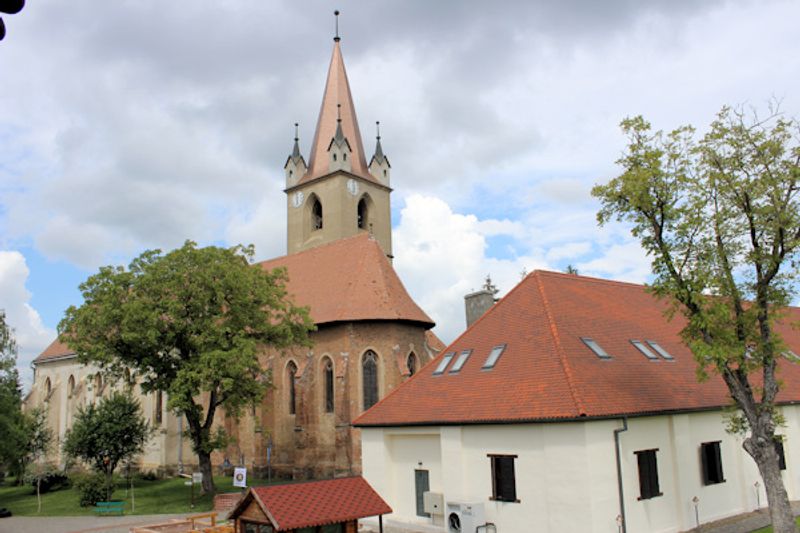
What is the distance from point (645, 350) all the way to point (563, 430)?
Result: 6.52 m

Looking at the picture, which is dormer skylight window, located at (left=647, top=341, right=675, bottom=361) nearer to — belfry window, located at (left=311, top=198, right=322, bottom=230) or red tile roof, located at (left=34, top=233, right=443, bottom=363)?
red tile roof, located at (left=34, top=233, right=443, bottom=363)

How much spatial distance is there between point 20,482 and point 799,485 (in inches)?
1848

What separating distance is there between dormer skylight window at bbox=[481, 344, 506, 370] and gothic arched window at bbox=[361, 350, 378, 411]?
1303 cm

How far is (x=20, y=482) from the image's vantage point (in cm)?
4606

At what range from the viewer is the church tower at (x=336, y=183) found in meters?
48.3

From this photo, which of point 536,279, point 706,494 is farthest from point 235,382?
point 706,494

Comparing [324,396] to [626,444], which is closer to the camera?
[626,444]

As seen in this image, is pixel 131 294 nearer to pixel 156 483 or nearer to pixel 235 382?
pixel 235 382

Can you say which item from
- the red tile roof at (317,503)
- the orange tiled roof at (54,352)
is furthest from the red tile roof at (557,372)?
the orange tiled roof at (54,352)

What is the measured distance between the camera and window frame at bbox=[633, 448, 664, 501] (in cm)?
1816

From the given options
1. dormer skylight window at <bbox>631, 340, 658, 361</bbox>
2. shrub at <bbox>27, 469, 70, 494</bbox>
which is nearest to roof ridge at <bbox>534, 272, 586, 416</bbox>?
dormer skylight window at <bbox>631, 340, 658, 361</bbox>

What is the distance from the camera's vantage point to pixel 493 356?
2089cm

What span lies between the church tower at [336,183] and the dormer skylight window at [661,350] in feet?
91.1

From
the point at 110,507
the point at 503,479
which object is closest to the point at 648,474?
the point at 503,479
